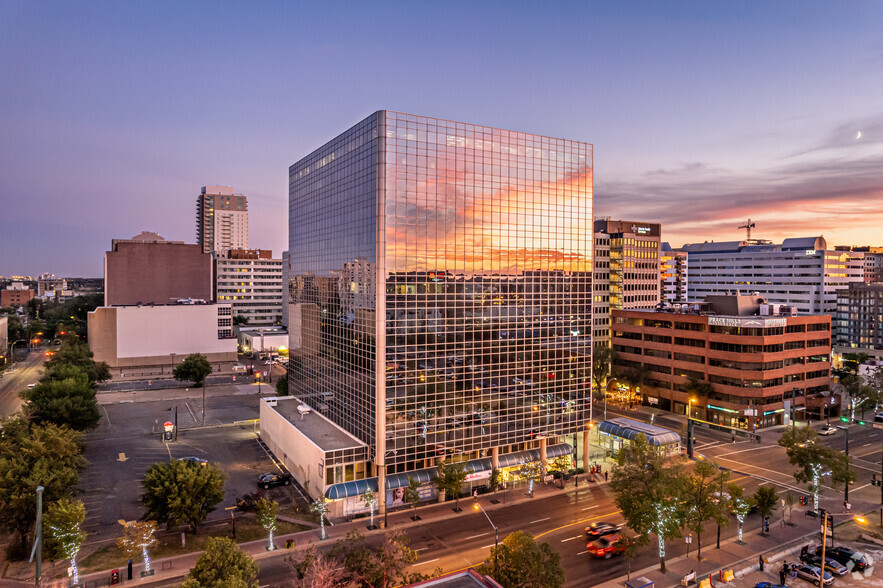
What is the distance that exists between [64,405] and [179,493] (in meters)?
38.0

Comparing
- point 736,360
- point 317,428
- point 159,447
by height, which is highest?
point 736,360

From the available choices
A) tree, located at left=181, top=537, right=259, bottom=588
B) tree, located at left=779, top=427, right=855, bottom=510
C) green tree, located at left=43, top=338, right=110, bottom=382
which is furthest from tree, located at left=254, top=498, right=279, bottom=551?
green tree, located at left=43, top=338, right=110, bottom=382

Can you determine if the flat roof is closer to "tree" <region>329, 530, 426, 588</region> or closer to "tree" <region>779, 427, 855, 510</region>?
"tree" <region>329, 530, 426, 588</region>

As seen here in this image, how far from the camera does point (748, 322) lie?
312 feet

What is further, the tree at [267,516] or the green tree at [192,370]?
the green tree at [192,370]

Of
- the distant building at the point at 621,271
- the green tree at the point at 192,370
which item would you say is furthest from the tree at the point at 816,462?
the green tree at the point at 192,370

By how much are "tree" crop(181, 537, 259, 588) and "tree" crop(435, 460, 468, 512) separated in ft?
83.8

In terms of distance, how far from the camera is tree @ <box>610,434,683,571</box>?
46.8m

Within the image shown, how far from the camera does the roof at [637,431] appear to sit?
2891 inches

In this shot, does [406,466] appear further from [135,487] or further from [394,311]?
[135,487]

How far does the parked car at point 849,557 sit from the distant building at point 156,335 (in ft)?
492

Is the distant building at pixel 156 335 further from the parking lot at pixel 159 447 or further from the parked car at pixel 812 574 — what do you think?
the parked car at pixel 812 574

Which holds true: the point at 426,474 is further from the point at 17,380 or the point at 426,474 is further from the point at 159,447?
the point at 17,380

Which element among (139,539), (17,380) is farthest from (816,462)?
(17,380)
